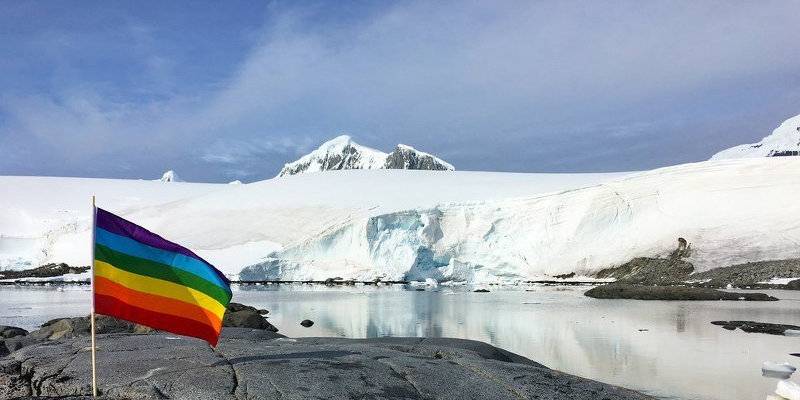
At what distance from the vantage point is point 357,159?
577 feet

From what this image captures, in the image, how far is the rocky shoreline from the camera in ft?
18.5

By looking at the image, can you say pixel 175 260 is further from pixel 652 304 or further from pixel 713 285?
pixel 713 285

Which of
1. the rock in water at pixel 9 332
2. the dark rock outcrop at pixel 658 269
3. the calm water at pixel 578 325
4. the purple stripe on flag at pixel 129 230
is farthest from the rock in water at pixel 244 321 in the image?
the dark rock outcrop at pixel 658 269

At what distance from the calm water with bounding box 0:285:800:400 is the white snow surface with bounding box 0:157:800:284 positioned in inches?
343

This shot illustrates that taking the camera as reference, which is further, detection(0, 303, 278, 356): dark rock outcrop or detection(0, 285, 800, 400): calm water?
detection(0, 303, 278, 356): dark rock outcrop

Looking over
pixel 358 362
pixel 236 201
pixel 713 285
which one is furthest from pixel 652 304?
pixel 236 201

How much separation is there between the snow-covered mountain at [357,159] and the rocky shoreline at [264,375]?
146954 mm

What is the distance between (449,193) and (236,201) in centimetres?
1796

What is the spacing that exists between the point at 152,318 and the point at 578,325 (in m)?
13.8

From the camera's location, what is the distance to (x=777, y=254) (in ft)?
119

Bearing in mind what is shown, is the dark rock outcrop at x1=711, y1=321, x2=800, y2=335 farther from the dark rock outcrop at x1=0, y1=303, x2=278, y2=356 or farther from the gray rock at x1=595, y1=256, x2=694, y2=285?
the gray rock at x1=595, y1=256, x2=694, y2=285

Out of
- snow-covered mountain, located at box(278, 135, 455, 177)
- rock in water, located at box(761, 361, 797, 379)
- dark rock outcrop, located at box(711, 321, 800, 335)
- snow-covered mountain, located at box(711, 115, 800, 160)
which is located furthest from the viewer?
snow-covered mountain, located at box(711, 115, 800, 160)

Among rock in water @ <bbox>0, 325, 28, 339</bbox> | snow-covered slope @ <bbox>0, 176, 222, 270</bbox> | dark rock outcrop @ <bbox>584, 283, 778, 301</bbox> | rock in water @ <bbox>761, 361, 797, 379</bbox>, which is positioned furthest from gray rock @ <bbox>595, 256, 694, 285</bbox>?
snow-covered slope @ <bbox>0, 176, 222, 270</bbox>

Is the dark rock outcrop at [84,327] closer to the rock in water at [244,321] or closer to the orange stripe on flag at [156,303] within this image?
the rock in water at [244,321]
